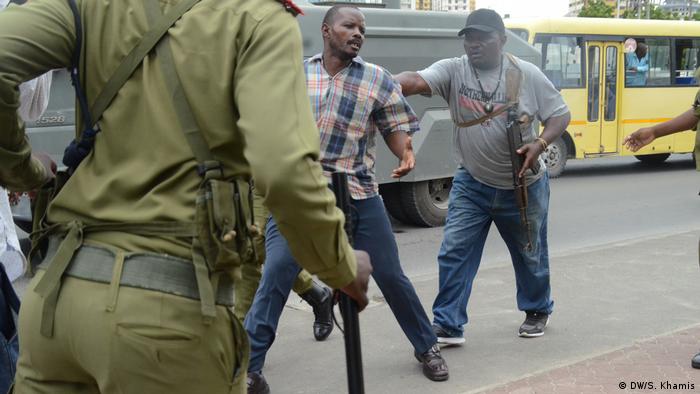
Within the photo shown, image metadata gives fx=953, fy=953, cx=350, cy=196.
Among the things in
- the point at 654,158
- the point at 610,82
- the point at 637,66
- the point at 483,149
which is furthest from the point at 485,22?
the point at 654,158

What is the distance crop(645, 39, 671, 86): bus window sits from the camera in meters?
17.9

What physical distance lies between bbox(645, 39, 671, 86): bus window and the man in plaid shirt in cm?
1411

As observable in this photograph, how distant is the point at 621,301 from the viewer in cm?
673

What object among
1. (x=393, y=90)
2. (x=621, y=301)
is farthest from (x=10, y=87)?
(x=621, y=301)

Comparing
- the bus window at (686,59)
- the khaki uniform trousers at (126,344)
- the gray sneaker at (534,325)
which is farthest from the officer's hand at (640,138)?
the bus window at (686,59)

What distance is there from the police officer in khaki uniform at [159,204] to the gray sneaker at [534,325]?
3.74 m

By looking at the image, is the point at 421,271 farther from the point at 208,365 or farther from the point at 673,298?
the point at 208,365

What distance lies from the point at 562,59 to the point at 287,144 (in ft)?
50.8

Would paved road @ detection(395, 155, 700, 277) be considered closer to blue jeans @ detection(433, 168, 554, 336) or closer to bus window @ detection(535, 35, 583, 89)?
bus window @ detection(535, 35, 583, 89)

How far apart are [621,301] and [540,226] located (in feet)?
4.80

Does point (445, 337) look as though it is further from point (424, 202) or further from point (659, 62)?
point (659, 62)

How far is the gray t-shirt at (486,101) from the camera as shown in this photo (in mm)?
5488

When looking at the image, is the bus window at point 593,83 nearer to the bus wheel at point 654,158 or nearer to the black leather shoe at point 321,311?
the bus wheel at point 654,158

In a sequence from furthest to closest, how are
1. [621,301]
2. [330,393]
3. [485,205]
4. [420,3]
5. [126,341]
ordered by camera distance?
[420,3] < [621,301] < [485,205] < [330,393] < [126,341]
